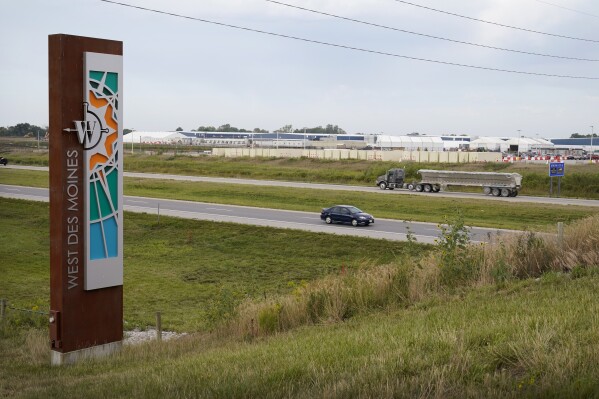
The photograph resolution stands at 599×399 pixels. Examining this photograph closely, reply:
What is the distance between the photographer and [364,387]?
723 cm

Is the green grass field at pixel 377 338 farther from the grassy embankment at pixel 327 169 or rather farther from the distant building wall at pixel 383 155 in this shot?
the distant building wall at pixel 383 155

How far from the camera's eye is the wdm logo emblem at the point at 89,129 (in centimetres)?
1466

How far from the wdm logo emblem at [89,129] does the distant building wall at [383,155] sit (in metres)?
75.4

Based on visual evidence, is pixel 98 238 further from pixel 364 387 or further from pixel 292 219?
pixel 292 219

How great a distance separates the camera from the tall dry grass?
13938 mm

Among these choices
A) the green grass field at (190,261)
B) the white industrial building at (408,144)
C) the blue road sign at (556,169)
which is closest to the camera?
the green grass field at (190,261)

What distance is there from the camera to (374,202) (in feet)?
177

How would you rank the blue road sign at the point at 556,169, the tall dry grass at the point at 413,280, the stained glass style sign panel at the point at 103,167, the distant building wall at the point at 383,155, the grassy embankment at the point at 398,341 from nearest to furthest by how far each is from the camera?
1. the grassy embankment at the point at 398,341
2. the tall dry grass at the point at 413,280
3. the stained glass style sign panel at the point at 103,167
4. the blue road sign at the point at 556,169
5. the distant building wall at the point at 383,155

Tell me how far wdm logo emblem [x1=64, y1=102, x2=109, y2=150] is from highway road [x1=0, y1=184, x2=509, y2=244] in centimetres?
2088

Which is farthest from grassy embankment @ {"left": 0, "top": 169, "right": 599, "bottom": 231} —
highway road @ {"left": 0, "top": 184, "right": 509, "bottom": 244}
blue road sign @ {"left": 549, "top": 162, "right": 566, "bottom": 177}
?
blue road sign @ {"left": 549, "top": 162, "right": 566, "bottom": 177}

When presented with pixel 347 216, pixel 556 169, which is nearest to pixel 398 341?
pixel 347 216

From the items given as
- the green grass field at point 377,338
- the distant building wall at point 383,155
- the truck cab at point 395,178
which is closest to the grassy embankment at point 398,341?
the green grass field at point 377,338

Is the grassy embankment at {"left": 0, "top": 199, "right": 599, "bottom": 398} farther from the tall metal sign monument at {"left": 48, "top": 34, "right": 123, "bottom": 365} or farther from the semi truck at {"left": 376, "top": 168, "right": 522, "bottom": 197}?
the semi truck at {"left": 376, "top": 168, "right": 522, "bottom": 197}

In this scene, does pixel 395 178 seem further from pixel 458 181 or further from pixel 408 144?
pixel 408 144
